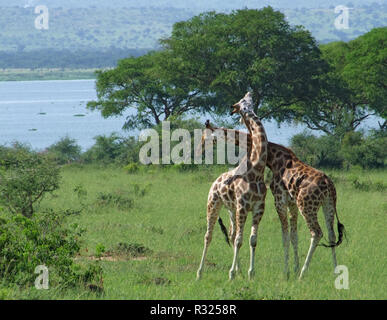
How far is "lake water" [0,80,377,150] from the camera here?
71.0 metres

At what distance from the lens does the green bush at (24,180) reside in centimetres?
1758

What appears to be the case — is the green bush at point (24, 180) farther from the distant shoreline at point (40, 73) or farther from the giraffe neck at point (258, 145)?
the distant shoreline at point (40, 73)

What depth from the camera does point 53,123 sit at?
9400cm

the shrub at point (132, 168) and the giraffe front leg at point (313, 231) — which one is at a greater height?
the giraffe front leg at point (313, 231)

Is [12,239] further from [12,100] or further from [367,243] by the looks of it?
[12,100]

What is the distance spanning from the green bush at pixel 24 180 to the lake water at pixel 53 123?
105ft

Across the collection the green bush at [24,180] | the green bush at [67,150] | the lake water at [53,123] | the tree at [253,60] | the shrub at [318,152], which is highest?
the tree at [253,60]

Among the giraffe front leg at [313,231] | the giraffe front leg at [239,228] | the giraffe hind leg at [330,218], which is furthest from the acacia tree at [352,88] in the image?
the giraffe front leg at [239,228]

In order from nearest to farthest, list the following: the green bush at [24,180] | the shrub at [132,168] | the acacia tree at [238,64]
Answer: the green bush at [24,180], the shrub at [132,168], the acacia tree at [238,64]

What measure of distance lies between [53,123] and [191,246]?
8075cm

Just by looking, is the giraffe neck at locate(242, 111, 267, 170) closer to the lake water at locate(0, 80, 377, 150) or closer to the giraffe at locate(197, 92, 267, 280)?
the giraffe at locate(197, 92, 267, 280)

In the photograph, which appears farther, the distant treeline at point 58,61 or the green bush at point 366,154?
the distant treeline at point 58,61
